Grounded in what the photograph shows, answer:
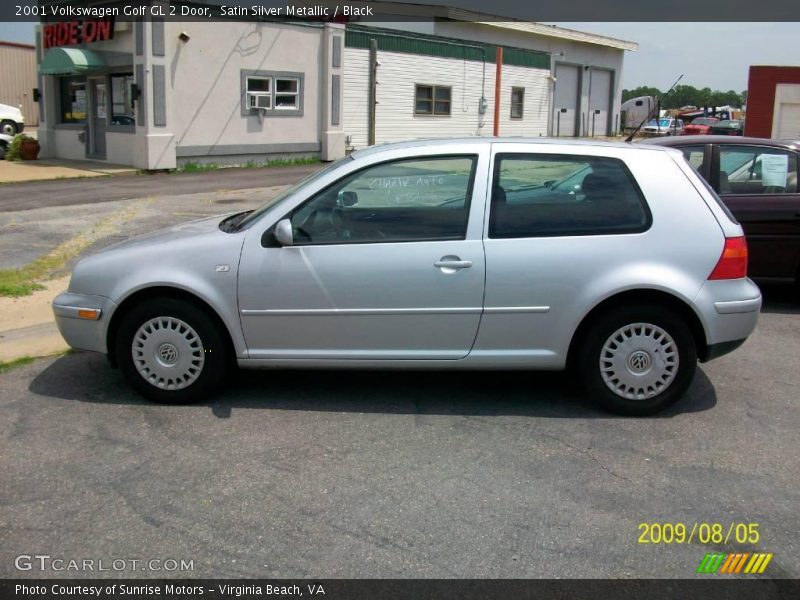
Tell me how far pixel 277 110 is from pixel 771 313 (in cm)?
1735

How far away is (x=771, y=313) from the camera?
7711 mm

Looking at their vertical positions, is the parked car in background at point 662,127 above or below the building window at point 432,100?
below

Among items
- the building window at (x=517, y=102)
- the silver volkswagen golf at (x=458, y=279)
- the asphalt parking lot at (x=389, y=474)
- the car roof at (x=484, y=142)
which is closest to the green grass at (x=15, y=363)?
the asphalt parking lot at (x=389, y=474)

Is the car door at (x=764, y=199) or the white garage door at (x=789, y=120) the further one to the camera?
the white garage door at (x=789, y=120)

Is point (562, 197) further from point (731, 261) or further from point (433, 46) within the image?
point (433, 46)

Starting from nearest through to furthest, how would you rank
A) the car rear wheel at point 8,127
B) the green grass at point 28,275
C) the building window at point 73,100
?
the green grass at point 28,275 → the building window at point 73,100 → the car rear wheel at point 8,127

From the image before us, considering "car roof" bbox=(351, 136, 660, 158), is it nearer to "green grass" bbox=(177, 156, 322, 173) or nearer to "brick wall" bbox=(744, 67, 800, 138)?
"green grass" bbox=(177, 156, 322, 173)

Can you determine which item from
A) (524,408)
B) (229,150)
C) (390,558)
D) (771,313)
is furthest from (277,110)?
(390,558)

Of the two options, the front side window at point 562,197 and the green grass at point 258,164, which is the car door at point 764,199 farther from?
the green grass at point 258,164

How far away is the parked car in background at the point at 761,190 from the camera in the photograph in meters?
7.52

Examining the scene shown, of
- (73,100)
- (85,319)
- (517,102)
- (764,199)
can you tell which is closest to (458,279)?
(85,319)

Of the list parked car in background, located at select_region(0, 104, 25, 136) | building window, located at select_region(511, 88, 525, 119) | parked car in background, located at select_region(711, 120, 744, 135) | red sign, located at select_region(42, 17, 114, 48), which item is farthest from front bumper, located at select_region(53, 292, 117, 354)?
parked car in background, located at select_region(711, 120, 744, 135)

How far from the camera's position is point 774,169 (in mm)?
7711
